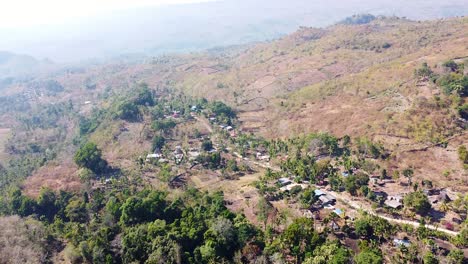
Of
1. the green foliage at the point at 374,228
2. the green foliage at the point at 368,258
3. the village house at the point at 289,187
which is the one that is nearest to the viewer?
the green foliage at the point at 368,258

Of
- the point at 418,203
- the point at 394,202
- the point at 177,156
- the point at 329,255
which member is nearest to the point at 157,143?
the point at 177,156

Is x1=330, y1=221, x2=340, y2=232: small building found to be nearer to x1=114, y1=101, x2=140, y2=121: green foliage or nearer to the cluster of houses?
the cluster of houses

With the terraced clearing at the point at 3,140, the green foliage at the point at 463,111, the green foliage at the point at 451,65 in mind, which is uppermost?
the green foliage at the point at 451,65

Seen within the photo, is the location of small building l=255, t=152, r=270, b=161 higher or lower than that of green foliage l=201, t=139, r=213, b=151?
lower

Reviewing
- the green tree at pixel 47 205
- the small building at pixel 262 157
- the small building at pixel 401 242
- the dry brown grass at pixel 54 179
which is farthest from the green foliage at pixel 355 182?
the green tree at pixel 47 205

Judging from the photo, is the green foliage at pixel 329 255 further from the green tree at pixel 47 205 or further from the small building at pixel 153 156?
the small building at pixel 153 156

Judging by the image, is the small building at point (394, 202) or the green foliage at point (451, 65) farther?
the green foliage at point (451, 65)

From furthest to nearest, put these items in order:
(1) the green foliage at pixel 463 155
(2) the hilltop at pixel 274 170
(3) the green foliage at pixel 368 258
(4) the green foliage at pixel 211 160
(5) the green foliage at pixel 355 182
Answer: (4) the green foliage at pixel 211 160, (1) the green foliage at pixel 463 155, (5) the green foliage at pixel 355 182, (2) the hilltop at pixel 274 170, (3) the green foliage at pixel 368 258

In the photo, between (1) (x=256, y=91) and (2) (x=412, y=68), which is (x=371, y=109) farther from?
(1) (x=256, y=91)

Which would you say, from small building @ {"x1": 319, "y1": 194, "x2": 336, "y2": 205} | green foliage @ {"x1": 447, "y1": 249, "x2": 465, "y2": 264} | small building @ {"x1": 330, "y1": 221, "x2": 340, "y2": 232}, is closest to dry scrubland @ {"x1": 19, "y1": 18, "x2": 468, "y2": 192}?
small building @ {"x1": 319, "y1": 194, "x2": 336, "y2": 205}
